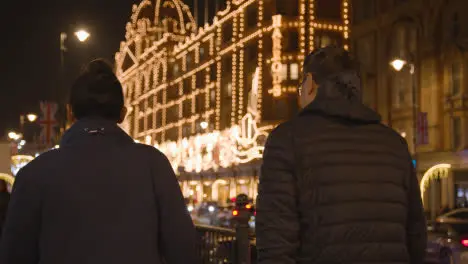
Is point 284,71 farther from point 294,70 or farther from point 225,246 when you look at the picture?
point 225,246

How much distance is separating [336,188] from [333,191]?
0.02m

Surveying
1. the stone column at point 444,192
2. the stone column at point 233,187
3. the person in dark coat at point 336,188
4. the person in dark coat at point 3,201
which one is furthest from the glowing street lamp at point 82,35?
the stone column at point 233,187

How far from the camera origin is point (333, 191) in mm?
3717

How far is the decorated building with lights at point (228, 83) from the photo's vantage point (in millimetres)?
61500

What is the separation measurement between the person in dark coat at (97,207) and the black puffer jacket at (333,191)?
0.45 m

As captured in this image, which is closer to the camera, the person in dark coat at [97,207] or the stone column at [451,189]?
the person in dark coat at [97,207]

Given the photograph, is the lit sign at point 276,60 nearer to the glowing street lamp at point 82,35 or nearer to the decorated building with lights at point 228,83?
the decorated building with lights at point 228,83

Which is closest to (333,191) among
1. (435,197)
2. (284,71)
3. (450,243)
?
(450,243)

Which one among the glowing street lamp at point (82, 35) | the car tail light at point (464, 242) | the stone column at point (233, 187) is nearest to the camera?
the car tail light at point (464, 242)

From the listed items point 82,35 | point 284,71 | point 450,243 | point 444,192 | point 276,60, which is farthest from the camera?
point 284,71

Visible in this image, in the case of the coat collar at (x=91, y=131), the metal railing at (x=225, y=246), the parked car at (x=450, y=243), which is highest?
A: the coat collar at (x=91, y=131)

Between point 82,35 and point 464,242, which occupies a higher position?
point 82,35

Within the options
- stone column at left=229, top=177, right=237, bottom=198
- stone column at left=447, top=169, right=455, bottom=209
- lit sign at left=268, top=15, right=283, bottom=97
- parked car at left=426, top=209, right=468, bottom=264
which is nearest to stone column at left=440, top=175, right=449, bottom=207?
stone column at left=447, top=169, right=455, bottom=209

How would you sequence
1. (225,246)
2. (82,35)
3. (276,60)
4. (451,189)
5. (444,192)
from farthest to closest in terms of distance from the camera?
(276,60) → (444,192) → (451,189) → (82,35) → (225,246)
